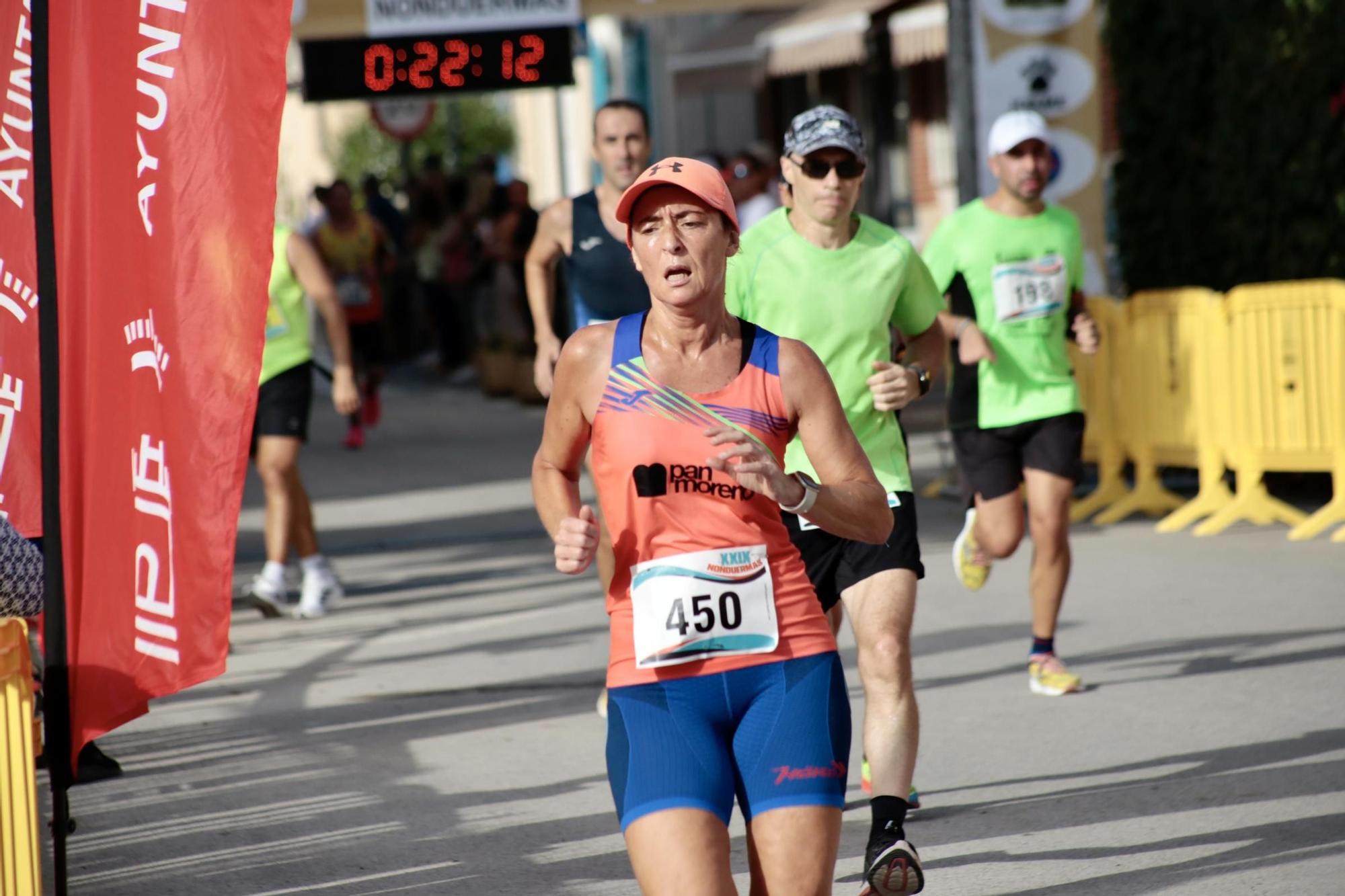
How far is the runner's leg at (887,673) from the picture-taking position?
5.25 metres

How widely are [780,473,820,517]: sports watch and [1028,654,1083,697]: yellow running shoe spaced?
12.8 ft

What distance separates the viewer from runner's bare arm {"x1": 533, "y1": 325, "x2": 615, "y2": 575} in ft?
13.2

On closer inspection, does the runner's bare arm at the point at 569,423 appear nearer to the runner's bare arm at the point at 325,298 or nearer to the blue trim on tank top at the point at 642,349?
the blue trim on tank top at the point at 642,349

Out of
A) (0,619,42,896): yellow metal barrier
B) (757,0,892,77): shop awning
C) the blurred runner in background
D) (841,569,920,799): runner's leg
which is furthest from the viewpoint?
(757,0,892,77): shop awning

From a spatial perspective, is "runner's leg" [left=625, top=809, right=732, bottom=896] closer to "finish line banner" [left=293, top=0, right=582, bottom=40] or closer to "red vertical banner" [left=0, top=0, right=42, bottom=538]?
"red vertical banner" [left=0, top=0, right=42, bottom=538]

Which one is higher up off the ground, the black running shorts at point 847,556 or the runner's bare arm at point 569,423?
the runner's bare arm at point 569,423

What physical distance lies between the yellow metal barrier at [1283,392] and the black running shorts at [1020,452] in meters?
3.72

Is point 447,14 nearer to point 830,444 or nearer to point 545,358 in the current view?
point 545,358

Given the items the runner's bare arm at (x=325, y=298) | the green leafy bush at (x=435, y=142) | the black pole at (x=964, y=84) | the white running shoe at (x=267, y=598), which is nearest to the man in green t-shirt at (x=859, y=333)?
the runner's bare arm at (x=325, y=298)

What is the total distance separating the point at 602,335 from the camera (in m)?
4.09

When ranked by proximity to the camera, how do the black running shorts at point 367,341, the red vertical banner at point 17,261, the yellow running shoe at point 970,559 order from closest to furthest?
1. the red vertical banner at point 17,261
2. the yellow running shoe at point 970,559
3. the black running shorts at point 367,341

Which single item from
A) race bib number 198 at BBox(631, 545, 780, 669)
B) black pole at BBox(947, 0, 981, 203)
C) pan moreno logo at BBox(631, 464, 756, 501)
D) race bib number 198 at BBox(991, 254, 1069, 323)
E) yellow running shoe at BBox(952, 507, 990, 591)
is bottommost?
yellow running shoe at BBox(952, 507, 990, 591)

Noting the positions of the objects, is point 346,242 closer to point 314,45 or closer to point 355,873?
point 314,45

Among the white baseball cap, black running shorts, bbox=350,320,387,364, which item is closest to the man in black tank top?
the white baseball cap
